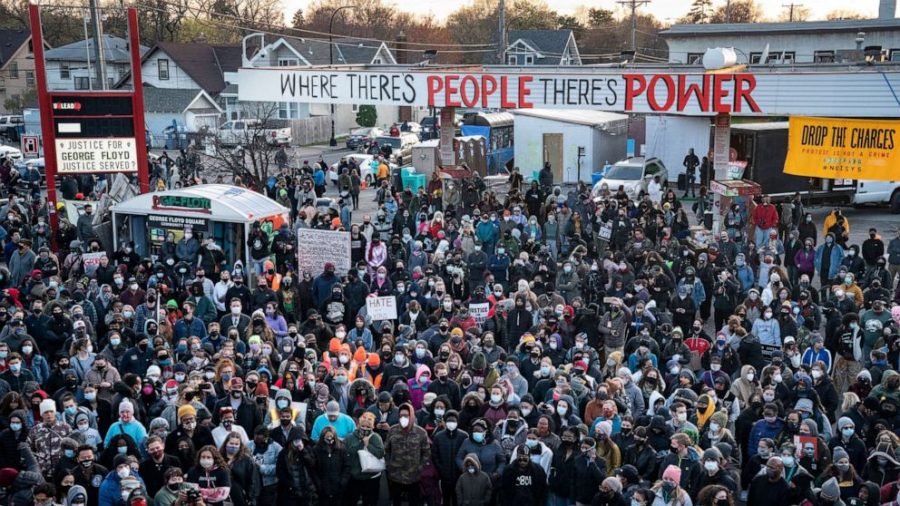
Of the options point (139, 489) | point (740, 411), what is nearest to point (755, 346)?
point (740, 411)

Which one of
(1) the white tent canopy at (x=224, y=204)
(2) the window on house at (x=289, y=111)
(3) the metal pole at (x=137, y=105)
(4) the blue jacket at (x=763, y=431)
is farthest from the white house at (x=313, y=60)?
(4) the blue jacket at (x=763, y=431)

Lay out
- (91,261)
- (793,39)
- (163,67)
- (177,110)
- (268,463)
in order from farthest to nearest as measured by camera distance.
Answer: (163,67)
(177,110)
(793,39)
(91,261)
(268,463)

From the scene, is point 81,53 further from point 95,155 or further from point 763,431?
point 763,431

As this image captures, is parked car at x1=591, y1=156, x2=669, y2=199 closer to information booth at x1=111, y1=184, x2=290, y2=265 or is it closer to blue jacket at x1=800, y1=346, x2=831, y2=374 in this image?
information booth at x1=111, y1=184, x2=290, y2=265

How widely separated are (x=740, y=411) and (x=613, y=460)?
252cm

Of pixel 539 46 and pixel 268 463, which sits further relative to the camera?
pixel 539 46

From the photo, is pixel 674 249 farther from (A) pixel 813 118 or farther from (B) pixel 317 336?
(B) pixel 317 336

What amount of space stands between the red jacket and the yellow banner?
131 cm

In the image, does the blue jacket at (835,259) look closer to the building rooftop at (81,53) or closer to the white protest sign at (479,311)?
the white protest sign at (479,311)

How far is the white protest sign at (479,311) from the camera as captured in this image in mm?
15922

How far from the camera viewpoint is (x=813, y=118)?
21.5m

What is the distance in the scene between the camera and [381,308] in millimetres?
16547

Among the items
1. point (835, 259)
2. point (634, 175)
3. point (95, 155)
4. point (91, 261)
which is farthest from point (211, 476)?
point (634, 175)

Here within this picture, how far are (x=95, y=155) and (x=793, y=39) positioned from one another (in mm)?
30202
